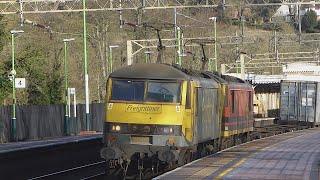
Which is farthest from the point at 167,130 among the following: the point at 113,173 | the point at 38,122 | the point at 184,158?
the point at 38,122

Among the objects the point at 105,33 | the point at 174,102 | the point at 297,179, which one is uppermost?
the point at 105,33

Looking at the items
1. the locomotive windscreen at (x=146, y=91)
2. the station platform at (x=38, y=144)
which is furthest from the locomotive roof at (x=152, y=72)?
the station platform at (x=38, y=144)

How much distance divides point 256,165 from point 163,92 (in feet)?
10.8

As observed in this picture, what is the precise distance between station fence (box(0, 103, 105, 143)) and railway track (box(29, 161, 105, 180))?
2061 centimetres

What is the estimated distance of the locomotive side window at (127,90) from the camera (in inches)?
842

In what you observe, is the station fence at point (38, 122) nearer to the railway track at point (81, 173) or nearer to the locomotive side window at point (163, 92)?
the railway track at point (81, 173)

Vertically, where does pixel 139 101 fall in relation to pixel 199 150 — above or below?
above

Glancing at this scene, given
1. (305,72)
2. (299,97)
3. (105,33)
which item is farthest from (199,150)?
(305,72)

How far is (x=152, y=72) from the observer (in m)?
21.7

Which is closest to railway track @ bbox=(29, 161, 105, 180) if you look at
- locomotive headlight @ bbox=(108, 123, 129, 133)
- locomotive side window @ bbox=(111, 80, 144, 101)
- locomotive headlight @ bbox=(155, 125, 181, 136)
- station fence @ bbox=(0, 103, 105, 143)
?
locomotive headlight @ bbox=(108, 123, 129, 133)

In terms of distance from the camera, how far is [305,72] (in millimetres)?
91812

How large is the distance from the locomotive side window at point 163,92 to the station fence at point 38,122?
27.6m

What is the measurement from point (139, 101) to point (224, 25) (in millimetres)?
87847

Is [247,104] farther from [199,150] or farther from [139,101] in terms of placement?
[139,101]
